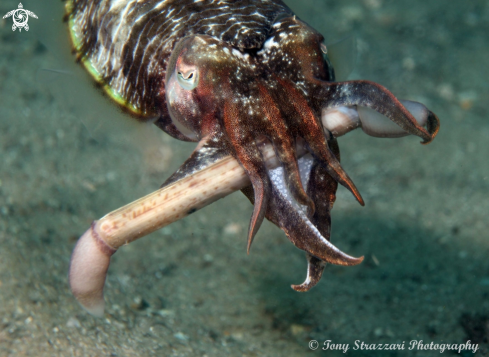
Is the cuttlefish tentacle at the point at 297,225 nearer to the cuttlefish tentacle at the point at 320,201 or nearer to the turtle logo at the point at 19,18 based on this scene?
the cuttlefish tentacle at the point at 320,201

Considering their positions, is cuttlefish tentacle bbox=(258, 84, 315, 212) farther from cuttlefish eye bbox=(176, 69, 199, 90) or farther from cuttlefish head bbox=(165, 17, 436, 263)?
cuttlefish eye bbox=(176, 69, 199, 90)

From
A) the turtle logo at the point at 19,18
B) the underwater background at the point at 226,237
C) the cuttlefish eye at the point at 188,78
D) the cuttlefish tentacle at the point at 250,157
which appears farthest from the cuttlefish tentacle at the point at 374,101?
the turtle logo at the point at 19,18

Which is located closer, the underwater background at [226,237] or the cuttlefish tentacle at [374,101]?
the cuttlefish tentacle at [374,101]

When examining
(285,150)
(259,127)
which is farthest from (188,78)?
(285,150)

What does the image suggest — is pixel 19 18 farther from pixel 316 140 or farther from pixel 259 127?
pixel 316 140

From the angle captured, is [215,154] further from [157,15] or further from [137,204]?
[157,15]

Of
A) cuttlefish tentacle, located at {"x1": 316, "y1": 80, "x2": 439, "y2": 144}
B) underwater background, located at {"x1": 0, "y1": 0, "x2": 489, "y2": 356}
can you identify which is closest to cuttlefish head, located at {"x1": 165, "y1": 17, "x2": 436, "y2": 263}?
cuttlefish tentacle, located at {"x1": 316, "y1": 80, "x2": 439, "y2": 144}

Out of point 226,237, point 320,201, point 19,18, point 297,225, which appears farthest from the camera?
point 19,18
